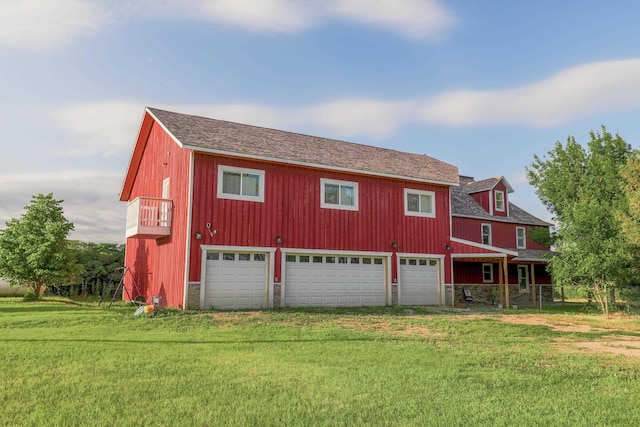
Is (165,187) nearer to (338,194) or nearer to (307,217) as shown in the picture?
(307,217)

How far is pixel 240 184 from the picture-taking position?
1673cm

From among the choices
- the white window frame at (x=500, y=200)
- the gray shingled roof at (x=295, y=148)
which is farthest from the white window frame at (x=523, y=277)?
the gray shingled roof at (x=295, y=148)

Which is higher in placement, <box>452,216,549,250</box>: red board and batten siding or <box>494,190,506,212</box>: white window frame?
<box>494,190,506,212</box>: white window frame

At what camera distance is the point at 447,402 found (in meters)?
5.04

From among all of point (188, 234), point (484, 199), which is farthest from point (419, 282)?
point (484, 199)

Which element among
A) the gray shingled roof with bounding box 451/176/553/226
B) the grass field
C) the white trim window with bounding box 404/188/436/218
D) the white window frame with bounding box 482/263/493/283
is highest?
the gray shingled roof with bounding box 451/176/553/226

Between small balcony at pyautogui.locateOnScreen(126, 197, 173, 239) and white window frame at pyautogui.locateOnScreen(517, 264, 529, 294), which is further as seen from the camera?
white window frame at pyautogui.locateOnScreen(517, 264, 529, 294)

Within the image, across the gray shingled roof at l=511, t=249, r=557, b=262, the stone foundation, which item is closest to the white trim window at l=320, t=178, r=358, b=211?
the stone foundation

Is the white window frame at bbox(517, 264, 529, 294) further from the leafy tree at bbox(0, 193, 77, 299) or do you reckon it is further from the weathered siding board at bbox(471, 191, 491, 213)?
the leafy tree at bbox(0, 193, 77, 299)

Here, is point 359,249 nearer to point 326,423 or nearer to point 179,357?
point 179,357

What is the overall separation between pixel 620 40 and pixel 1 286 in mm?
30998

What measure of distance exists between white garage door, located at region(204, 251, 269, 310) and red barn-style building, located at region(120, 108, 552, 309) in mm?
36

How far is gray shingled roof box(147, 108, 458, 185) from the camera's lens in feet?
54.7

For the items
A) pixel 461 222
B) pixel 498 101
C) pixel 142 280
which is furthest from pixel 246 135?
pixel 461 222
